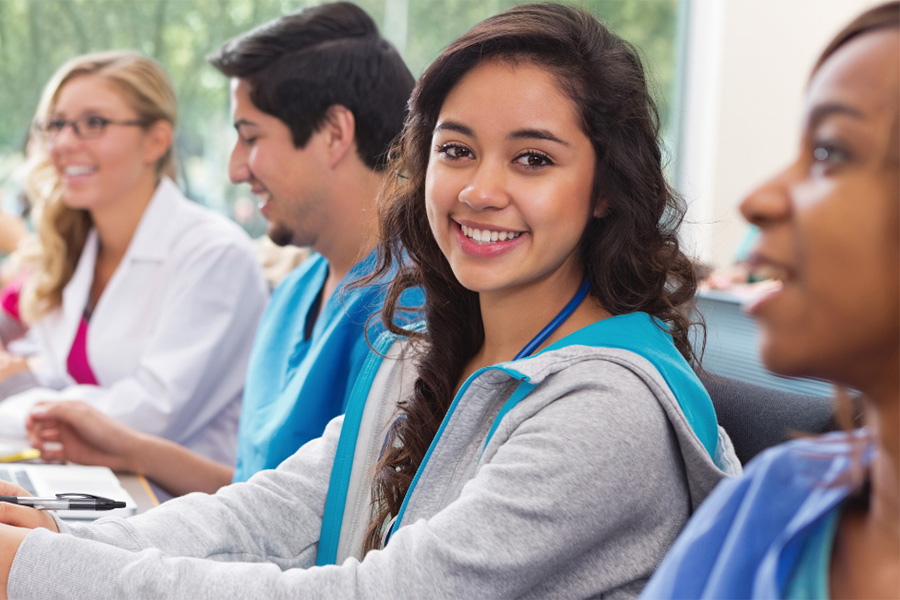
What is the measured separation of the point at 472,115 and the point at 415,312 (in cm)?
37

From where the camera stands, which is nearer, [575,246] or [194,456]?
[575,246]

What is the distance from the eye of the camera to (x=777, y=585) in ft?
1.91

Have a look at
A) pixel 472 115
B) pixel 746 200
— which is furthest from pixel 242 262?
pixel 746 200

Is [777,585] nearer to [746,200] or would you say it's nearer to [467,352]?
[746,200]

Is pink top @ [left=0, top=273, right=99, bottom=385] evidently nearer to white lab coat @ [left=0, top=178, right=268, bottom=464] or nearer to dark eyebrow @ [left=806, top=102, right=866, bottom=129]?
white lab coat @ [left=0, top=178, right=268, bottom=464]

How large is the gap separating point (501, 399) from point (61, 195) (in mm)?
1807

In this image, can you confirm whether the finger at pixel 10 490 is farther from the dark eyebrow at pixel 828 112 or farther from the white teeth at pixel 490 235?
the dark eyebrow at pixel 828 112

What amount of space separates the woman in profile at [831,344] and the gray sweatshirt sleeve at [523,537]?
0.21 meters

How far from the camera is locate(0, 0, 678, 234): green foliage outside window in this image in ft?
12.7

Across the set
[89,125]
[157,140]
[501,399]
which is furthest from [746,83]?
[501,399]

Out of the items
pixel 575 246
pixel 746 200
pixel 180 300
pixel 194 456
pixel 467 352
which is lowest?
pixel 194 456

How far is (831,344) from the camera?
54 centimetres

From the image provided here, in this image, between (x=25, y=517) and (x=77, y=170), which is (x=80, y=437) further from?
(x=77, y=170)

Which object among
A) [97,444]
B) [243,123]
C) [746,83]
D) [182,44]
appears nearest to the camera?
[97,444]
